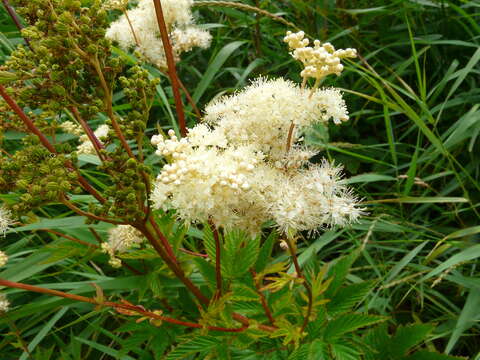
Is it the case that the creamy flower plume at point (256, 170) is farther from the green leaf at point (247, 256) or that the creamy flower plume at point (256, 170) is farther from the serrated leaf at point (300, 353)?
the serrated leaf at point (300, 353)

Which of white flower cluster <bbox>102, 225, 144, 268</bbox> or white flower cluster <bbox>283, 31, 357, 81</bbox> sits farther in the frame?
white flower cluster <bbox>102, 225, 144, 268</bbox>

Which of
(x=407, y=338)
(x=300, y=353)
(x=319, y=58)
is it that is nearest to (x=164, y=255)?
(x=300, y=353)

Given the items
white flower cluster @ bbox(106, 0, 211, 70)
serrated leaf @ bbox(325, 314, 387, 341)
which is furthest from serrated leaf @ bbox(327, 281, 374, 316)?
white flower cluster @ bbox(106, 0, 211, 70)

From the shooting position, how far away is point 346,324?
1424 millimetres

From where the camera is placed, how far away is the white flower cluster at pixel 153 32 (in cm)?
276

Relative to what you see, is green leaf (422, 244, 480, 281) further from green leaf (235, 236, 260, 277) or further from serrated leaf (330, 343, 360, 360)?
green leaf (235, 236, 260, 277)

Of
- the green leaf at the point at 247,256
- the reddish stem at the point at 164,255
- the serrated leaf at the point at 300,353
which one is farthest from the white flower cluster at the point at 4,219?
the serrated leaf at the point at 300,353

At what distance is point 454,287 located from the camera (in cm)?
263

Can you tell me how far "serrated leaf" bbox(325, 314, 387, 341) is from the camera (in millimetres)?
1405

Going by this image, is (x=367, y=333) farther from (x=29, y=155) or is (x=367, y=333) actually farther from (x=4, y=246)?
(x=4, y=246)

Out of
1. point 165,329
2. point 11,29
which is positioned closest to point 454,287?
point 165,329

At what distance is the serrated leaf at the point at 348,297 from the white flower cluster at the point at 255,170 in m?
0.27

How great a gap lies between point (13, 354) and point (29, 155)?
67.9 inches

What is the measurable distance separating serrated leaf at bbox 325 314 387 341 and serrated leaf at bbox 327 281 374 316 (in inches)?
5.2
